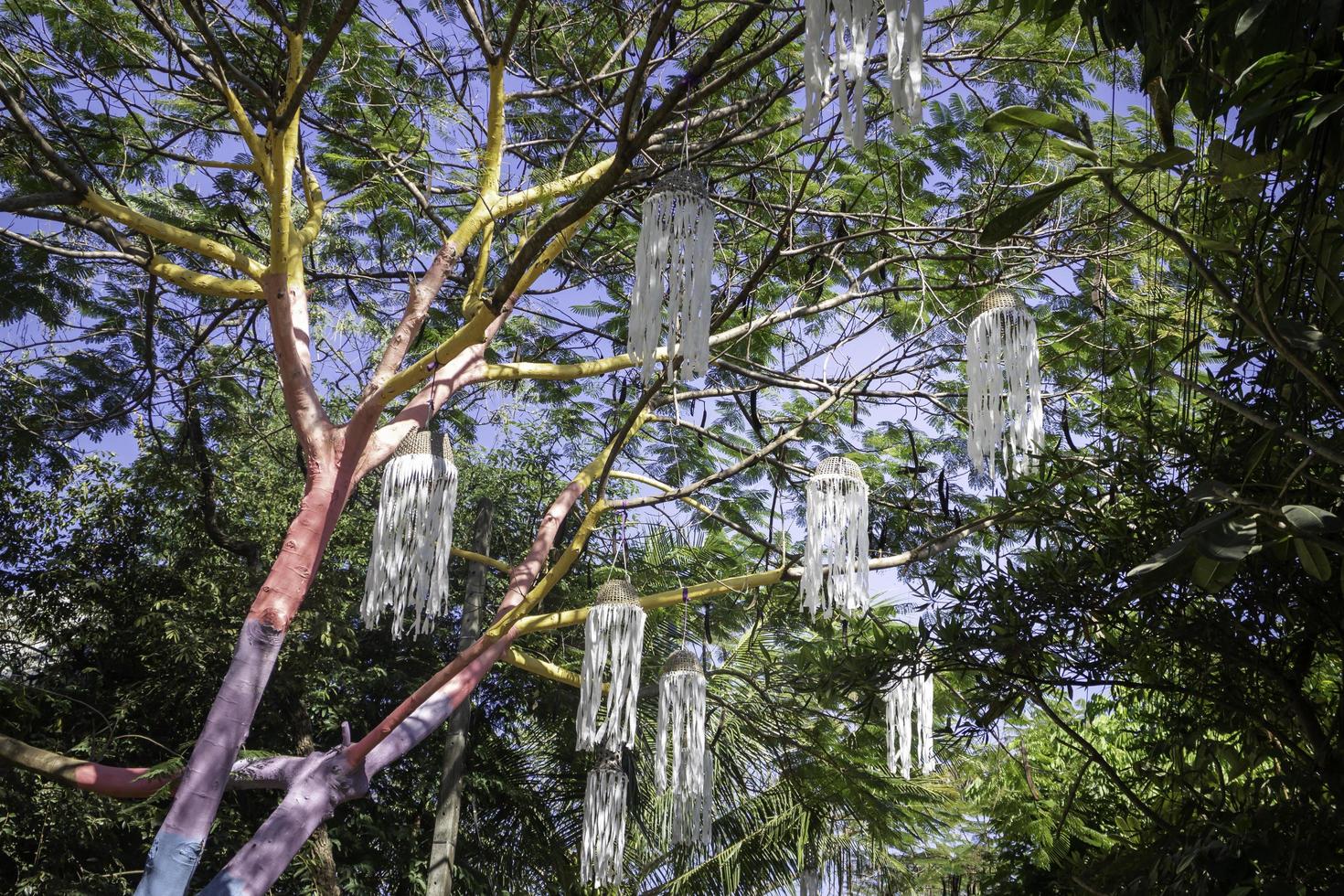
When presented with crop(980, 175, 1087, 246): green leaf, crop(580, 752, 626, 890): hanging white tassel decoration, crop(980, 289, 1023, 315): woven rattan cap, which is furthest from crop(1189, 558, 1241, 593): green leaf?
crop(580, 752, 626, 890): hanging white tassel decoration

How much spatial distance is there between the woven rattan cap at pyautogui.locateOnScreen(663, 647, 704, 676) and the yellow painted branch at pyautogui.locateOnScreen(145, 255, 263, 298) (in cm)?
221

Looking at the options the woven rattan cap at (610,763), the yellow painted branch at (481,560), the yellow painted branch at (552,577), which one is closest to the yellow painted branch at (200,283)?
the yellow painted branch at (552,577)

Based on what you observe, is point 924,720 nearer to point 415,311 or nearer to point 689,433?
point 415,311

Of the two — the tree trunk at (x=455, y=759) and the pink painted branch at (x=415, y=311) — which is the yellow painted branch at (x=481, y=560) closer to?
the tree trunk at (x=455, y=759)

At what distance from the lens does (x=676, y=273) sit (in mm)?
2637

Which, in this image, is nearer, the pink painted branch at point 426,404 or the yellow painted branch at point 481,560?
the pink painted branch at point 426,404

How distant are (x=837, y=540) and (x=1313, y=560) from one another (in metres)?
2.60

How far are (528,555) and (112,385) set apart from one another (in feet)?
9.80

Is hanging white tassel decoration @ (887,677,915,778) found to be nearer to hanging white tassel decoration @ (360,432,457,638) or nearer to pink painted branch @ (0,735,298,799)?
hanging white tassel decoration @ (360,432,457,638)

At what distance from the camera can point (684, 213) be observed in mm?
2725

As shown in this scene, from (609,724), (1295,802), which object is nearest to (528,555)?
(609,724)

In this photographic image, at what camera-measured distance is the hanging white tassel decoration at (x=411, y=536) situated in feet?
12.6

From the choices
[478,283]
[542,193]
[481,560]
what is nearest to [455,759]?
[481,560]

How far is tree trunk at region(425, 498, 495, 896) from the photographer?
5.76m
